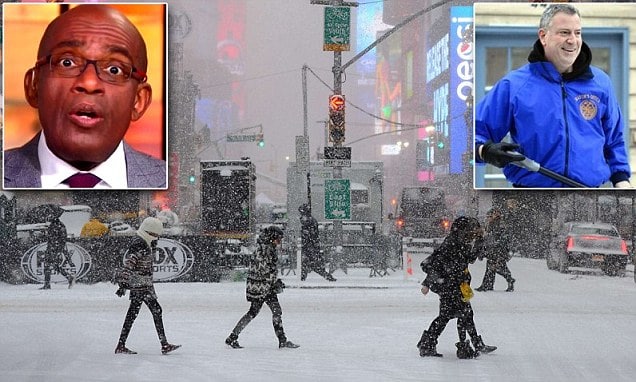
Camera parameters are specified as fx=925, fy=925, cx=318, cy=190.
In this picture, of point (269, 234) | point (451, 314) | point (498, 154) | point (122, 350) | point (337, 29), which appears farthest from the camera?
point (337, 29)

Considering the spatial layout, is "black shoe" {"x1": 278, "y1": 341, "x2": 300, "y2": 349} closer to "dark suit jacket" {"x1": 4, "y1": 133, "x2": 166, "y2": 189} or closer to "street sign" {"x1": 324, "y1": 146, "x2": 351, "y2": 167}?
"dark suit jacket" {"x1": 4, "y1": 133, "x2": 166, "y2": 189}

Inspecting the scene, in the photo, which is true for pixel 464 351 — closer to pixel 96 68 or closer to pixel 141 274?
pixel 141 274

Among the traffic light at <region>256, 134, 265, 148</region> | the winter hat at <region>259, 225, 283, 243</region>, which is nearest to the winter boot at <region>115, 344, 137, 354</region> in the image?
the winter hat at <region>259, 225, 283, 243</region>

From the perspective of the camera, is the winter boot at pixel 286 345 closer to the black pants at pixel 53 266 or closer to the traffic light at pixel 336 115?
the traffic light at pixel 336 115

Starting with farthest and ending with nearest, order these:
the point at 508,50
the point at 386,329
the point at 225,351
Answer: the point at 508,50 < the point at 386,329 < the point at 225,351

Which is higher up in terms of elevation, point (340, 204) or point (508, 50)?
point (508, 50)

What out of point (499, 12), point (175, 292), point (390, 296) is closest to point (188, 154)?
point (175, 292)

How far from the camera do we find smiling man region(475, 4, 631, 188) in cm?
1350

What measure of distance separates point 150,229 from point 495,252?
7.99m

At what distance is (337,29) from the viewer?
658 inches

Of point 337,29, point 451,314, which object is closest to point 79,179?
point 337,29

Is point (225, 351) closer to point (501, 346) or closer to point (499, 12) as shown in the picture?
point (501, 346)

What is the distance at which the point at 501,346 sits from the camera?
11422mm

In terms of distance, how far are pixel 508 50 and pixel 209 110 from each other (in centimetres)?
1355
